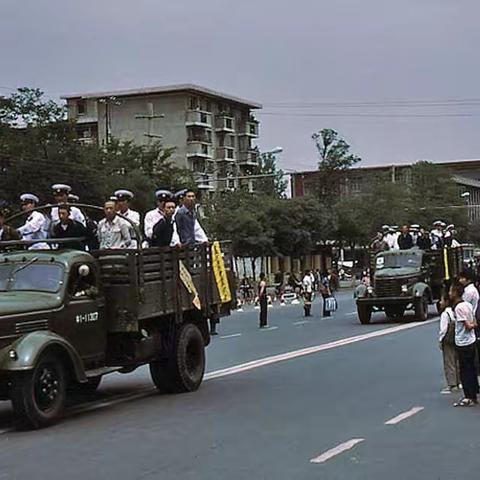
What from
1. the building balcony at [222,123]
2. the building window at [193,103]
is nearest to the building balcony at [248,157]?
the building balcony at [222,123]

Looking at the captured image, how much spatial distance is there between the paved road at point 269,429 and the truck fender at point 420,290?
1128cm

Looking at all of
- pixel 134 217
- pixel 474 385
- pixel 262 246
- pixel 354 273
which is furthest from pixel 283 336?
pixel 354 273

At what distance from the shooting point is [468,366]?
12344 millimetres

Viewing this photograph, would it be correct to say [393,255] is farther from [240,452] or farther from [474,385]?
[240,452]

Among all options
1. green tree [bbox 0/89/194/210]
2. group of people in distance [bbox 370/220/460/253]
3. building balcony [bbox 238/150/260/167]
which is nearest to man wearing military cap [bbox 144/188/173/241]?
group of people in distance [bbox 370/220/460/253]

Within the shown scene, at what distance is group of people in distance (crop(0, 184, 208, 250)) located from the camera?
1359 cm

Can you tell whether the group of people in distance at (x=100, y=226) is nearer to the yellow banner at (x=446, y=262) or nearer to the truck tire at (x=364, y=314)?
the truck tire at (x=364, y=314)

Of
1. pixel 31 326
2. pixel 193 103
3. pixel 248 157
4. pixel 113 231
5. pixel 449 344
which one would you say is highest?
pixel 193 103

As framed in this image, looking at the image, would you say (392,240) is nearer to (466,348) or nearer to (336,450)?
(466,348)

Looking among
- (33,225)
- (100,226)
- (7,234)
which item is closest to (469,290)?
(100,226)

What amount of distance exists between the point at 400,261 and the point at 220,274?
55.7ft

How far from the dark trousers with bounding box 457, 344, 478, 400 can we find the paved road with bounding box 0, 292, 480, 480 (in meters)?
0.40

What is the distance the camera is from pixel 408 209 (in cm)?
8588

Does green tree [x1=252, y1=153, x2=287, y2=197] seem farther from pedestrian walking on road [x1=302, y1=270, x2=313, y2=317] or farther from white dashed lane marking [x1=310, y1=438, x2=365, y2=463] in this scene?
white dashed lane marking [x1=310, y1=438, x2=365, y2=463]
